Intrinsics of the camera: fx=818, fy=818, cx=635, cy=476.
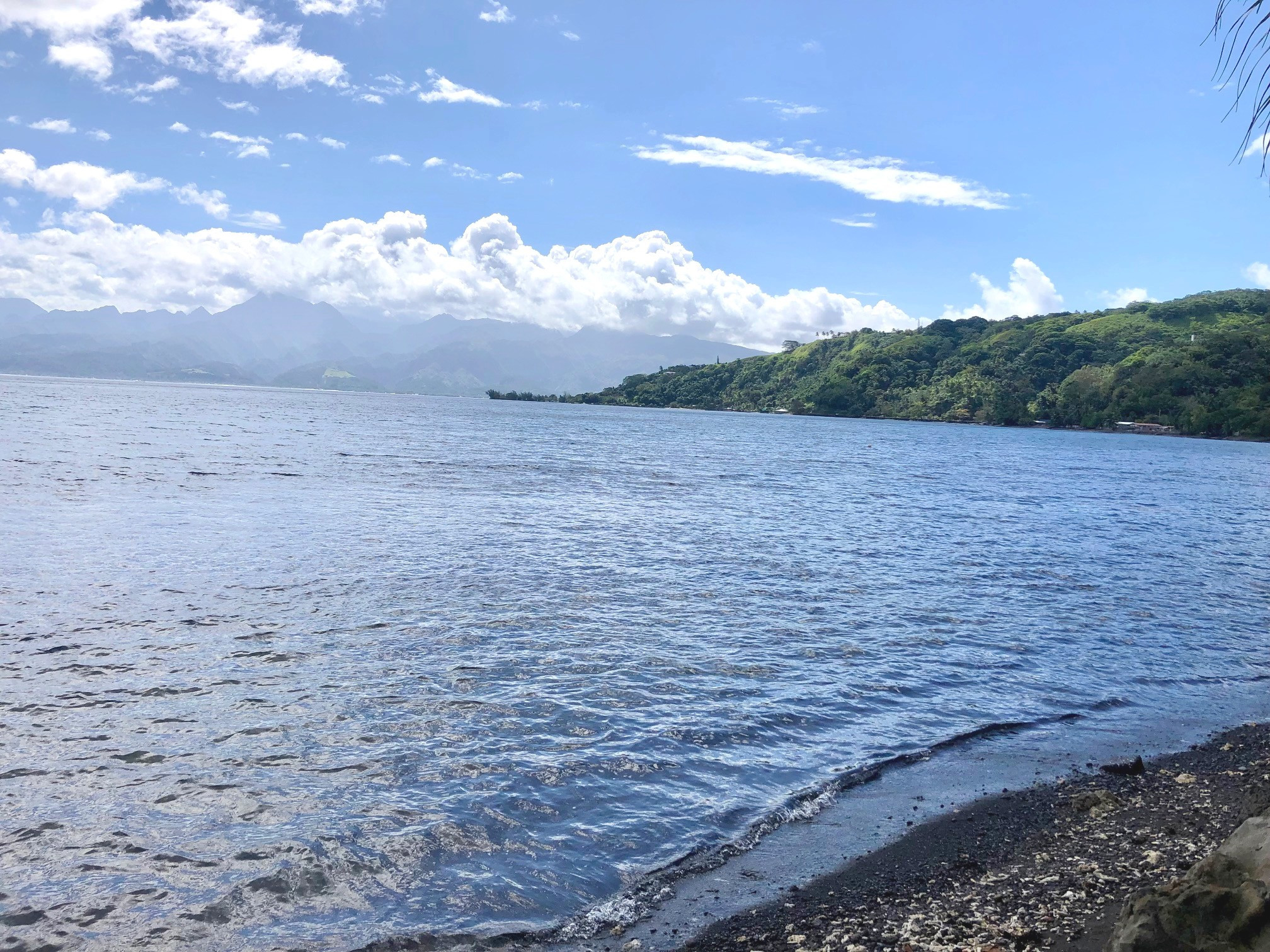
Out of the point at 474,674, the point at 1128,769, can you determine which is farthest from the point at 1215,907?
the point at 474,674

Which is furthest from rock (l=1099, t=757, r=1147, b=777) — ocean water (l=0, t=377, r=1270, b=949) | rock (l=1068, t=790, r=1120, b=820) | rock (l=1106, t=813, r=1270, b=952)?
rock (l=1106, t=813, r=1270, b=952)

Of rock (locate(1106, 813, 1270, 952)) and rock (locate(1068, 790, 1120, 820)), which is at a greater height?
rock (locate(1106, 813, 1270, 952))

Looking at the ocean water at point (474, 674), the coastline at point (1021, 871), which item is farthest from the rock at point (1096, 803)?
the ocean water at point (474, 674)

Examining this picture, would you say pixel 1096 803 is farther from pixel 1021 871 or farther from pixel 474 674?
pixel 474 674

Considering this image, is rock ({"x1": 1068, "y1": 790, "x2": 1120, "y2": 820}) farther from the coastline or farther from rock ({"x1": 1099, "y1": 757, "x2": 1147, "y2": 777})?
rock ({"x1": 1099, "y1": 757, "x2": 1147, "y2": 777})

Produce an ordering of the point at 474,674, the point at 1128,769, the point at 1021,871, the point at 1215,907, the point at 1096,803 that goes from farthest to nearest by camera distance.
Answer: the point at 474,674, the point at 1128,769, the point at 1096,803, the point at 1021,871, the point at 1215,907

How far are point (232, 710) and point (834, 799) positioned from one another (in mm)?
10956

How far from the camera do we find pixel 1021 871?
10312 mm

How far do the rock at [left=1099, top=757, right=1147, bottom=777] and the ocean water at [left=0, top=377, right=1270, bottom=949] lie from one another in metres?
2.76

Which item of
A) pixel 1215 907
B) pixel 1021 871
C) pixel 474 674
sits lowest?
pixel 474 674

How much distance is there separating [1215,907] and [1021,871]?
13.8 feet

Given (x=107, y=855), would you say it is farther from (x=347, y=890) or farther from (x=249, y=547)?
(x=249, y=547)

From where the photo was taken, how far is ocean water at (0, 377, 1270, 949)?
415 inches

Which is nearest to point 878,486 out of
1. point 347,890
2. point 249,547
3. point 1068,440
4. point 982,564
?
point 982,564
